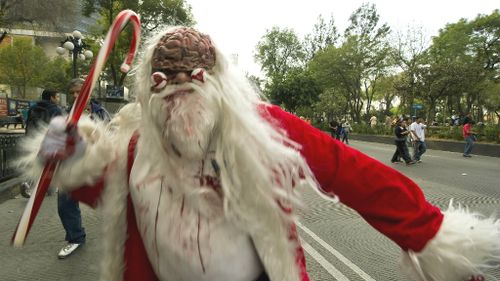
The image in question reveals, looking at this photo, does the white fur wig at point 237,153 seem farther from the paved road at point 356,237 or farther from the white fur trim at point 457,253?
the white fur trim at point 457,253

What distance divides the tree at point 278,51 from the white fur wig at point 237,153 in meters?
56.7

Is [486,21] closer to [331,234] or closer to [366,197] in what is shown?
[331,234]

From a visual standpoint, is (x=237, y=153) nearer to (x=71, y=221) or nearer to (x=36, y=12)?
(x=71, y=221)

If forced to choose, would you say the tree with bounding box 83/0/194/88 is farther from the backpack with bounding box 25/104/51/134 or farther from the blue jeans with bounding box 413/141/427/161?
the backpack with bounding box 25/104/51/134

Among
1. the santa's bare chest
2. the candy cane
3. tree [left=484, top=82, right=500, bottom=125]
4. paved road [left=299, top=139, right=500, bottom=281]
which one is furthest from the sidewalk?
tree [left=484, top=82, right=500, bottom=125]

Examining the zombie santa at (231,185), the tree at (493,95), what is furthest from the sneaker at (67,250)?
the tree at (493,95)

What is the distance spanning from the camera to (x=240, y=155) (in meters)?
1.30

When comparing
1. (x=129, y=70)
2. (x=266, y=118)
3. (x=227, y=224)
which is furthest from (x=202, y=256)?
(x=129, y=70)

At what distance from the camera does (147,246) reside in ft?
4.57

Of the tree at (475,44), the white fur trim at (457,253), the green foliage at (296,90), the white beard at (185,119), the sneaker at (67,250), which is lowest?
the sneaker at (67,250)

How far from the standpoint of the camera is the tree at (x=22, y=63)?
40.8 meters

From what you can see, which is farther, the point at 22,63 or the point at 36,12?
the point at 22,63

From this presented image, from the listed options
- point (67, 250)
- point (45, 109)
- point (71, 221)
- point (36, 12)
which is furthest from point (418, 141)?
point (36, 12)

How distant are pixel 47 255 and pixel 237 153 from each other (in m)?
3.86
